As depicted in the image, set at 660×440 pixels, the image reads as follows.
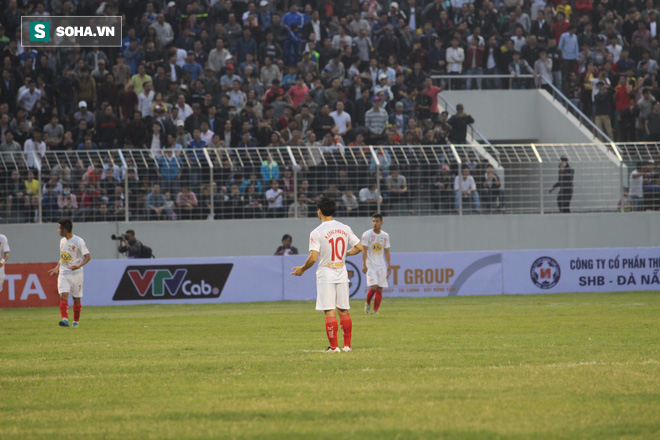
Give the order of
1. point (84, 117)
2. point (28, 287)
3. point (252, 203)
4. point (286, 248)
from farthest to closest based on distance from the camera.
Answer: point (84, 117)
point (252, 203)
point (286, 248)
point (28, 287)

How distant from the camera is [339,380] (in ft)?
30.0

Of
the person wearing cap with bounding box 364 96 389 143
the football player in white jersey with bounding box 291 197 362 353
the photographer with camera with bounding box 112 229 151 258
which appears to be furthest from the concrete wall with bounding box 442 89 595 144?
the football player in white jersey with bounding box 291 197 362 353

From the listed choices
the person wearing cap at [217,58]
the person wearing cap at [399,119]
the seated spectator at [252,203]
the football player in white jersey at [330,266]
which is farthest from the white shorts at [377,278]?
the person wearing cap at [217,58]

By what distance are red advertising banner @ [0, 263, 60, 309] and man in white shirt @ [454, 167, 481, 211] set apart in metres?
10.8

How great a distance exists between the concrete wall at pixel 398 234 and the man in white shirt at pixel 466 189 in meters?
0.40

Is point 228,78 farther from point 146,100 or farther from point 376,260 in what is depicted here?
point 376,260

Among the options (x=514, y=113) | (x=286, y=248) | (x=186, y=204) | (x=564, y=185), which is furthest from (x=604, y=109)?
(x=186, y=204)

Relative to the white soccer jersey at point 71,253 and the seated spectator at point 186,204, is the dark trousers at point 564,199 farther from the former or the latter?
the white soccer jersey at point 71,253

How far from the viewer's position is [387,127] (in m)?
26.7

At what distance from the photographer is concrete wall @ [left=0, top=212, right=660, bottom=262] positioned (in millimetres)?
24417

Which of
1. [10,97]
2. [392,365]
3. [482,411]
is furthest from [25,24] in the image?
[482,411]

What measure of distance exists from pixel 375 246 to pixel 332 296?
8108 millimetres

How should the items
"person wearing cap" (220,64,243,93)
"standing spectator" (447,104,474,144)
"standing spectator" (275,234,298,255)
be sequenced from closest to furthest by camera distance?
"standing spectator" (275,234,298,255), "person wearing cap" (220,64,243,93), "standing spectator" (447,104,474,144)

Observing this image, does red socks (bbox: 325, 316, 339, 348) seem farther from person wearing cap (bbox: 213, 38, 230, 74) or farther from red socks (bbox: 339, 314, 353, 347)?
person wearing cap (bbox: 213, 38, 230, 74)
